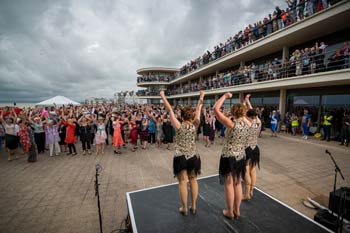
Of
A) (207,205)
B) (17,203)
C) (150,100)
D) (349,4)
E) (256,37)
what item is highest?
(256,37)

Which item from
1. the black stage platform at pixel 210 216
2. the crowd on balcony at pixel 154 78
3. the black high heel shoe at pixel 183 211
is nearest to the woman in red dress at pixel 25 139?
the black stage platform at pixel 210 216

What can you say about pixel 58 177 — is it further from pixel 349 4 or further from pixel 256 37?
pixel 256 37

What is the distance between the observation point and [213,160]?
6.18m

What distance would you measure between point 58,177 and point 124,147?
140 inches

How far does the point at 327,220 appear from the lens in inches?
104

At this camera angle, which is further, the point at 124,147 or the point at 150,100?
the point at 150,100

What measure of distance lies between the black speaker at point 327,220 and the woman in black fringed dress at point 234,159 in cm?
155

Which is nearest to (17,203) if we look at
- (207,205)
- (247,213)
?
(207,205)

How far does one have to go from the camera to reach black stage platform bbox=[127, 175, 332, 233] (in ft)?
7.59

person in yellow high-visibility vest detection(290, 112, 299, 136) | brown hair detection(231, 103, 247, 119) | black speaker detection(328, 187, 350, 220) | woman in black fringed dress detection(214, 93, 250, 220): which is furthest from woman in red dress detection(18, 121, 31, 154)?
person in yellow high-visibility vest detection(290, 112, 299, 136)

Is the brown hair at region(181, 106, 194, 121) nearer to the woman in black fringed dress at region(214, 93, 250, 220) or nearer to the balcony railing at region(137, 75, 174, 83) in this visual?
the woman in black fringed dress at region(214, 93, 250, 220)

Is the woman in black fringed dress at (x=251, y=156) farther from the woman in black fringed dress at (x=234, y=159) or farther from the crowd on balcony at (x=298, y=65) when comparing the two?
the crowd on balcony at (x=298, y=65)

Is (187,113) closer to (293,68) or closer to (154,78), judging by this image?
(293,68)

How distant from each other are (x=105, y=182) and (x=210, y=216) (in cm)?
325
